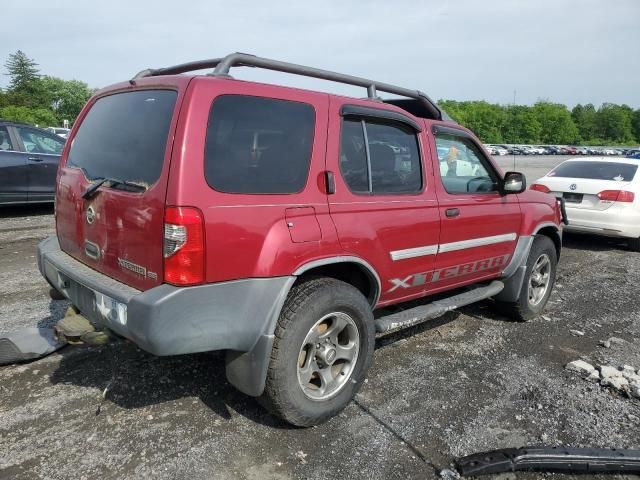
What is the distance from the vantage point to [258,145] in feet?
8.88

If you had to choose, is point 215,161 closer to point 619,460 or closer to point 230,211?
point 230,211

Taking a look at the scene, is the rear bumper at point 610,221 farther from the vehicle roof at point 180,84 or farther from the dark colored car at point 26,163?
the dark colored car at point 26,163

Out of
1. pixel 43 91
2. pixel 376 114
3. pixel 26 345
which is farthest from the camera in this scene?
pixel 43 91

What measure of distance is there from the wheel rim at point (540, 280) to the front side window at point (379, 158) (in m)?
2.02

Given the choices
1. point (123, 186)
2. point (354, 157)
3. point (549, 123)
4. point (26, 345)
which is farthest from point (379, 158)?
point (549, 123)

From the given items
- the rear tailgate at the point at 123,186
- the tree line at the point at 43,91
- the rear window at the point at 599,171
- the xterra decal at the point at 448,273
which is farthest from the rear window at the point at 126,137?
the tree line at the point at 43,91

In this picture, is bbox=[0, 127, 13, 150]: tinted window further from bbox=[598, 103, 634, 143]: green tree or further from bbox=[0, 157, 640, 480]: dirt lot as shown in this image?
bbox=[598, 103, 634, 143]: green tree

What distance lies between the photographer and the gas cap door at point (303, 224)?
8.93 feet

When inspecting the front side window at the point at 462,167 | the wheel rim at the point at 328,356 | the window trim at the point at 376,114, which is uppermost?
the window trim at the point at 376,114

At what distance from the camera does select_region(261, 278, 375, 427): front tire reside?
274 cm

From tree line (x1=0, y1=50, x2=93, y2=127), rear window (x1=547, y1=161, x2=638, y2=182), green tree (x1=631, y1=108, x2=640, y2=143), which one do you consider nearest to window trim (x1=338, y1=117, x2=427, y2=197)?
rear window (x1=547, y1=161, x2=638, y2=182)

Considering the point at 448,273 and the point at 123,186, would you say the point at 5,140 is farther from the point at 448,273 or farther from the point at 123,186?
the point at 448,273

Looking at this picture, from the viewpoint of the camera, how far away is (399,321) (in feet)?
11.4

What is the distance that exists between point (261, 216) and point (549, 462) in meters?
2.00
